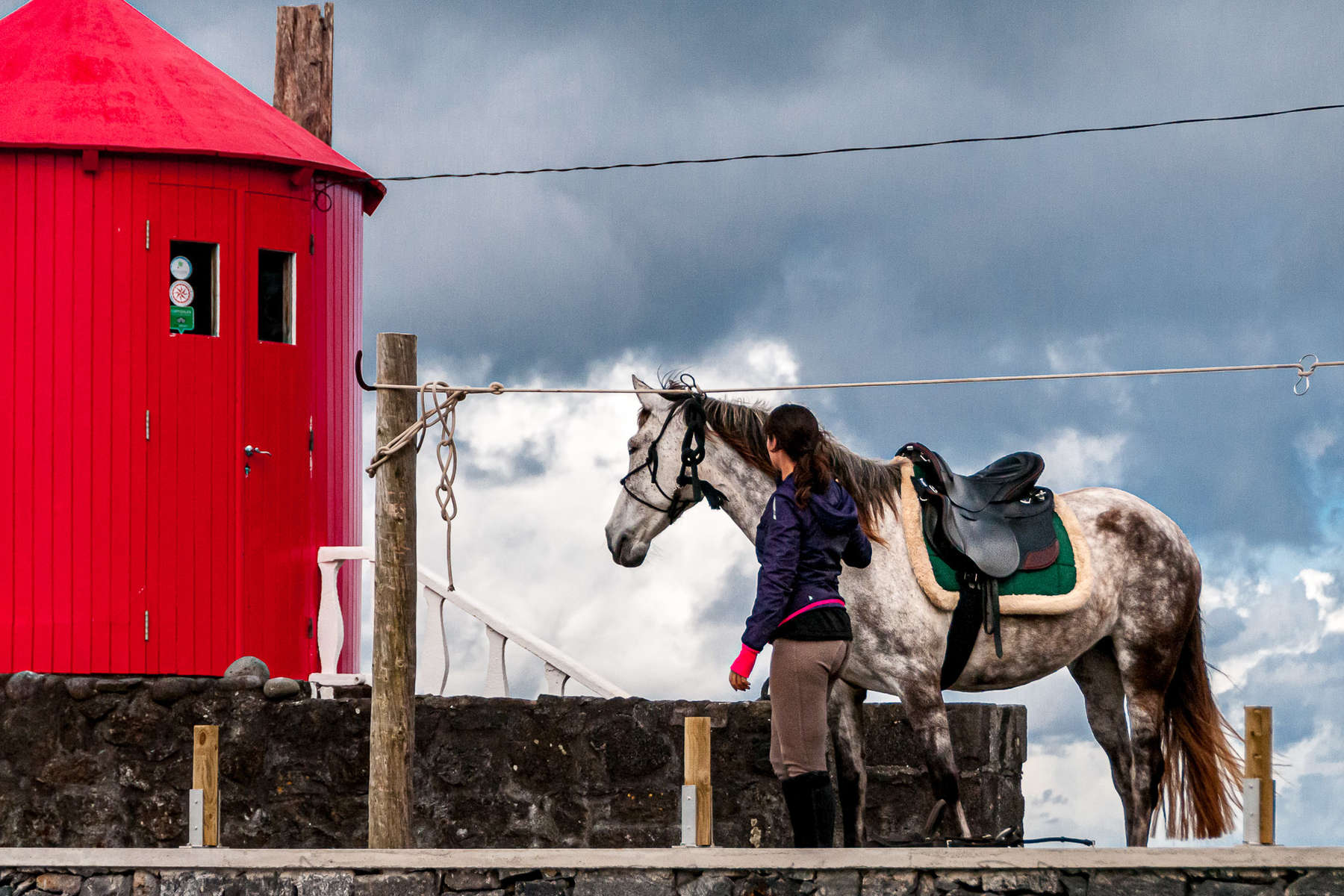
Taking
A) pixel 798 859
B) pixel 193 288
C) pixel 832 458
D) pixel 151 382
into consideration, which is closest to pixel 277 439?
pixel 151 382

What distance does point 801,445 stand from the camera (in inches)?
271

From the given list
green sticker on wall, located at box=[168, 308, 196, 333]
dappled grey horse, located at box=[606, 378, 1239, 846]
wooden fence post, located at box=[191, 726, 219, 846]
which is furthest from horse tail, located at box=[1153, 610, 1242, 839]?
green sticker on wall, located at box=[168, 308, 196, 333]

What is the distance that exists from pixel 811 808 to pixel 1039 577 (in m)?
1.94

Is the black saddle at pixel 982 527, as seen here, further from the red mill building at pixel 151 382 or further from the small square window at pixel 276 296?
the small square window at pixel 276 296

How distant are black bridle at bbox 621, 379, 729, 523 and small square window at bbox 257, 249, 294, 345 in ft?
14.5

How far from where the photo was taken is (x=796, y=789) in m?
6.80

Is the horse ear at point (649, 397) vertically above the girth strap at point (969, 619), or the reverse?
the horse ear at point (649, 397)

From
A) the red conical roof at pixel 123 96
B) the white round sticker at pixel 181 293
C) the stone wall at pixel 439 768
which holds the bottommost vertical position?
the stone wall at pixel 439 768

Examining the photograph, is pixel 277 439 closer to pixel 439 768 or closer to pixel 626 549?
pixel 439 768

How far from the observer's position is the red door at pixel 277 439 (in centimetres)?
1127

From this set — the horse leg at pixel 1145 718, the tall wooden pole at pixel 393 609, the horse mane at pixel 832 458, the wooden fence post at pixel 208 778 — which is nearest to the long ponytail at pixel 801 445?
the horse mane at pixel 832 458

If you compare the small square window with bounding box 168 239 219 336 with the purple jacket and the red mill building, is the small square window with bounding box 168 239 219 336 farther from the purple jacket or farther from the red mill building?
the purple jacket

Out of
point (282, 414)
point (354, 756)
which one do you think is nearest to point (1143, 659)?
point (354, 756)

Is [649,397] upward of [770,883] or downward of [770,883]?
upward
